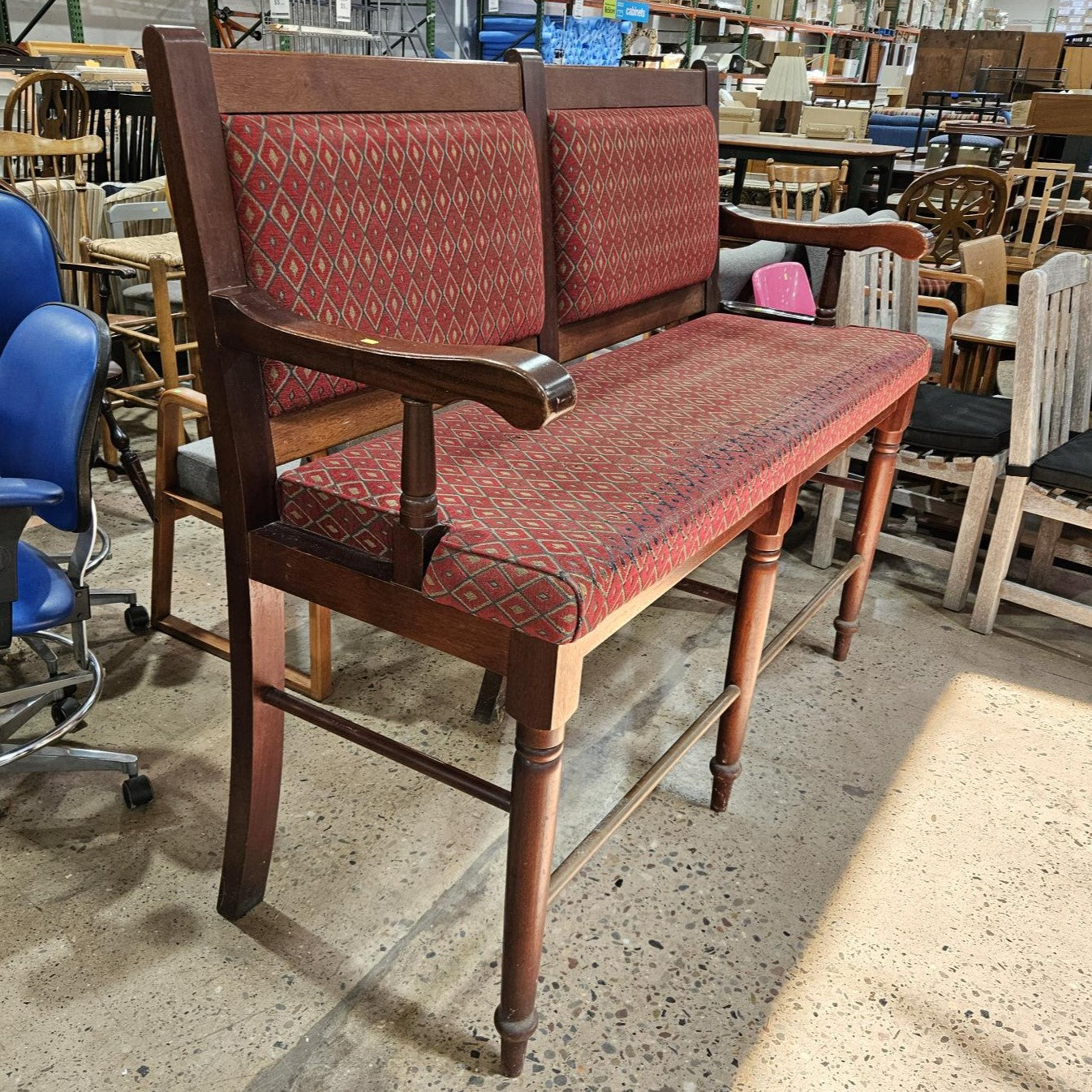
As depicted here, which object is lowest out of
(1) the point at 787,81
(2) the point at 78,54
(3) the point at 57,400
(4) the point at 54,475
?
(4) the point at 54,475

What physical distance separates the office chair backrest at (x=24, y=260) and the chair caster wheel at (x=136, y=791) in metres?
0.94

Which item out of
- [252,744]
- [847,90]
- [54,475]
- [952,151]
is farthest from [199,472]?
[847,90]

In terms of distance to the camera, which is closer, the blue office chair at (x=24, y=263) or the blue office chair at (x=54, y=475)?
the blue office chair at (x=54, y=475)

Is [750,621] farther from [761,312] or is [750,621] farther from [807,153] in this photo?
[807,153]

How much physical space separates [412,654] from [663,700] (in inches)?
22.6

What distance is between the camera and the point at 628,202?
1860mm

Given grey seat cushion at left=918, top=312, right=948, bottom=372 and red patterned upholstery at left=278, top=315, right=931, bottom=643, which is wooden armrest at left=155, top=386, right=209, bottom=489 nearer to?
red patterned upholstery at left=278, top=315, right=931, bottom=643

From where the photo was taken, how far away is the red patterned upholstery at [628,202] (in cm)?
173

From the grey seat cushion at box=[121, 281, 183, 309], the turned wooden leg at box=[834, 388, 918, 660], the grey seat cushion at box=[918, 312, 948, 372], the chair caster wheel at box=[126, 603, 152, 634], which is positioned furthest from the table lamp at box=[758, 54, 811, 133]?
the chair caster wheel at box=[126, 603, 152, 634]

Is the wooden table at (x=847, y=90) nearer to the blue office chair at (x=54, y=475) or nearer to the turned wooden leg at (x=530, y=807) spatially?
the blue office chair at (x=54, y=475)

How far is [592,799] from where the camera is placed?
1.81 meters

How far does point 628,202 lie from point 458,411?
0.61 m

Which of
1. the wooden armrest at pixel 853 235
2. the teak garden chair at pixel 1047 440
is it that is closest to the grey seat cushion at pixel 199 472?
the wooden armrest at pixel 853 235

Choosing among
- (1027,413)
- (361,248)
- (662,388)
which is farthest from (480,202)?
(1027,413)
